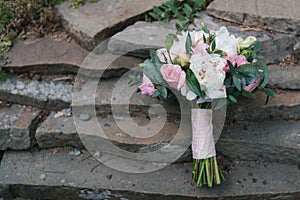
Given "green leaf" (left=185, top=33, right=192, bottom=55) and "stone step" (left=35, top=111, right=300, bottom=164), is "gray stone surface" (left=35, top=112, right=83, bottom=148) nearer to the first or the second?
"stone step" (left=35, top=111, right=300, bottom=164)

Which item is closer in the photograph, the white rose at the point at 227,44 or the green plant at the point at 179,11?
the white rose at the point at 227,44

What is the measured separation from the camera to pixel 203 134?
2.55 meters

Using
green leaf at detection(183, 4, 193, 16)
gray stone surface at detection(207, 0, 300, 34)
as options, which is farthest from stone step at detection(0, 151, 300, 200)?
green leaf at detection(183, 4, 193, 16)

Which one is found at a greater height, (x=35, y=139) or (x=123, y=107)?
(x=123, y=107)

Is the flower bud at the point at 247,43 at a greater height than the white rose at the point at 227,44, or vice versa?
the white rose at the point at 227,44

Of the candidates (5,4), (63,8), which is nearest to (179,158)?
(63,8)

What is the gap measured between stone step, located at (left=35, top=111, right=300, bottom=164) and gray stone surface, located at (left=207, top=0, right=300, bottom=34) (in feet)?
1.94

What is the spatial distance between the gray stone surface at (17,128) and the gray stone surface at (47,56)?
0.28 m

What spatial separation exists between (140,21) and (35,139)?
0.99 m

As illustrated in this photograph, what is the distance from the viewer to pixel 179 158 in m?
2.75

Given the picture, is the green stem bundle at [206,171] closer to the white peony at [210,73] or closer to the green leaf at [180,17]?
the white peony at [210,73]

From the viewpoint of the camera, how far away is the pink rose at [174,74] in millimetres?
2389

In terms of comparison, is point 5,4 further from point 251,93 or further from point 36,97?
point 251,93

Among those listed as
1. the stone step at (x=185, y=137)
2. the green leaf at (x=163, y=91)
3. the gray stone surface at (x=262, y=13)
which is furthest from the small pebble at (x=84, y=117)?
the gray stone surface at (x=262, y=13)
